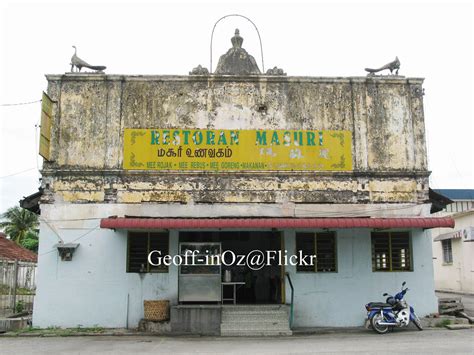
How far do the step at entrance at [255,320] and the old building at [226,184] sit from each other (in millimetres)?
810

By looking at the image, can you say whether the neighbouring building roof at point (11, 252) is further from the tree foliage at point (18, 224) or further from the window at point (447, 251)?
the window at point (447, 251)

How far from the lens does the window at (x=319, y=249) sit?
51.9ft

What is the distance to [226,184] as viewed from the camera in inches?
628

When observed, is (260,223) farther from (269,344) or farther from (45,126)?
(45,126)

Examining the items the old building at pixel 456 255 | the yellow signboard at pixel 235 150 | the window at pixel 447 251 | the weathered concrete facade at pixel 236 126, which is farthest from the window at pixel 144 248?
the window at pixel 447 251

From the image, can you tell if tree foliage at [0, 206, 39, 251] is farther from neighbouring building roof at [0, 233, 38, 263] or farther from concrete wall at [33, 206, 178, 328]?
concrete wall at [33, 206, 178, 328]

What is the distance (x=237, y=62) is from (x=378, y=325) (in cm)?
1021

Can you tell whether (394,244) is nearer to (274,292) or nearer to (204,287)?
(274,292)

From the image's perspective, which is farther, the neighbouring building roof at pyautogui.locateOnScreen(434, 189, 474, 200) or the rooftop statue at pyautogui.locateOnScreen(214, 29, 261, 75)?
the neighbouring building roof at pyautogui.locateOnScreen(434, 189, 474, 200)

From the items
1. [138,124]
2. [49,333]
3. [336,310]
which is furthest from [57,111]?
[336,310]

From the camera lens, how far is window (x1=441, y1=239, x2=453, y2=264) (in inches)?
1190

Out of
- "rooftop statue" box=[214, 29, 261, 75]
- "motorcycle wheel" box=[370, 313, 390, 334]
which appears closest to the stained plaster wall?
"motorcycle wheel" box=[370, 313, 390, 334]

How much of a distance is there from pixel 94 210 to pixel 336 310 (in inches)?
309

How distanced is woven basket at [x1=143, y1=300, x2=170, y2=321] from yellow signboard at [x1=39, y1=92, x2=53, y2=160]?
5.50m
